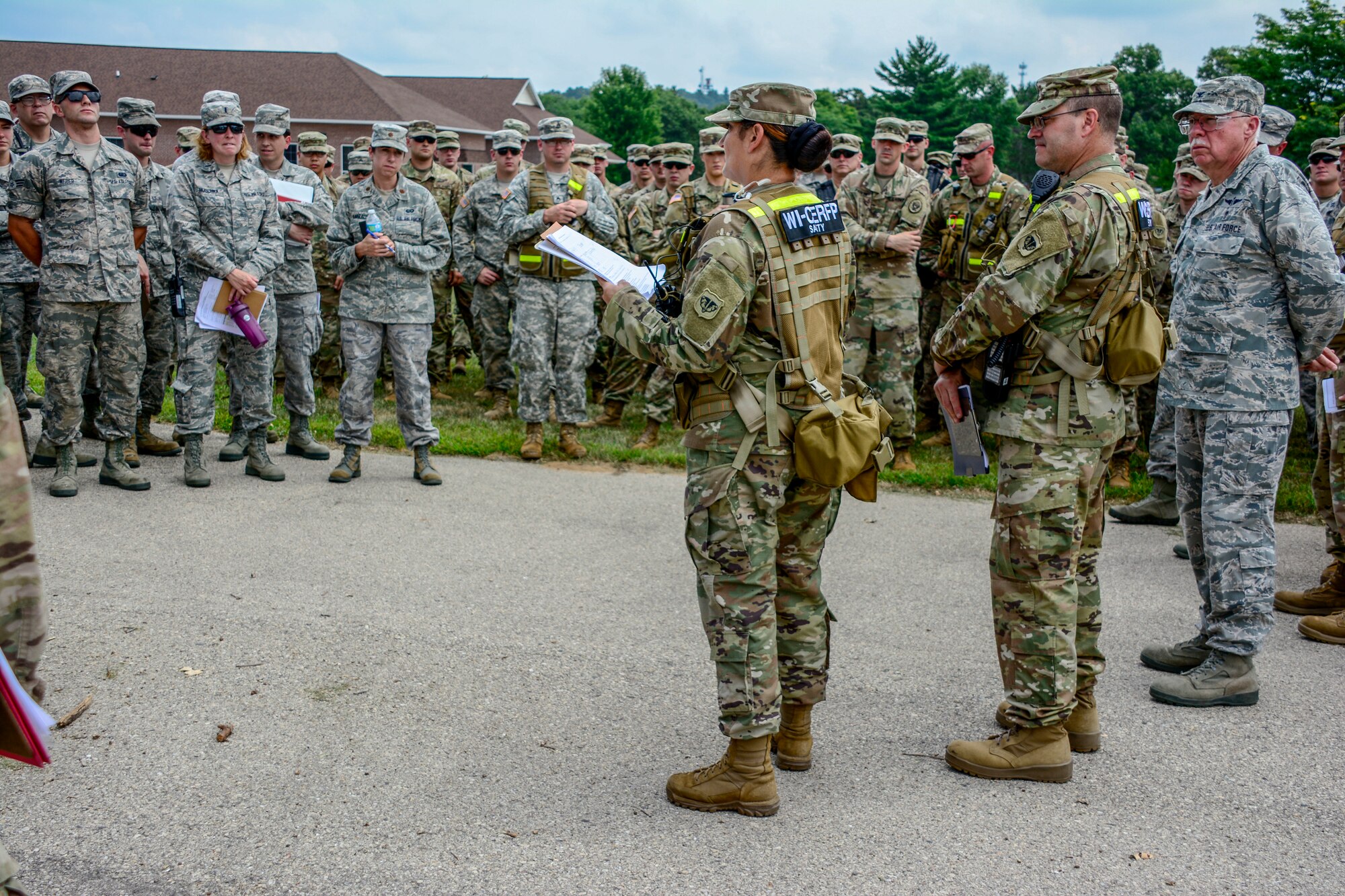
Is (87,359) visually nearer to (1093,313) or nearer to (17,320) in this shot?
(17,320)

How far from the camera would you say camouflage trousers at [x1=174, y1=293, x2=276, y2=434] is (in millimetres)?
7652

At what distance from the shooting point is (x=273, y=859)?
3.25 meters

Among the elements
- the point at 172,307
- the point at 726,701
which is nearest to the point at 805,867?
the point at 726,701

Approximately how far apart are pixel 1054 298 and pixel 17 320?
24.5 ft

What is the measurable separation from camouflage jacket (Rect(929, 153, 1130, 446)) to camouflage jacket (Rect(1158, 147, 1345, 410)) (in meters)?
1.04

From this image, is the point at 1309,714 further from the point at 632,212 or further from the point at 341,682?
the point at 632,212

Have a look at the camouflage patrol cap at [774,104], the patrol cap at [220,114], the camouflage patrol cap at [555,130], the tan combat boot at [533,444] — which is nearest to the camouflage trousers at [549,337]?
the tan combat boot at [533,444]

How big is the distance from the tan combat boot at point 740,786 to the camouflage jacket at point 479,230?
738cm

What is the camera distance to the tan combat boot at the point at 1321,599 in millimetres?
5660

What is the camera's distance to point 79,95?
7.02 m

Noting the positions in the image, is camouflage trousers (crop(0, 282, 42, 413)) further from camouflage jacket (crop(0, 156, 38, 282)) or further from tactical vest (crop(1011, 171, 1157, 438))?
tactical vest (crop(1011, 171, 1157, 438))

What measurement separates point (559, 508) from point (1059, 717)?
421 cm

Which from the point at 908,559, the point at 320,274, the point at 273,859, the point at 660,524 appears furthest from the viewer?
the point at 320,274

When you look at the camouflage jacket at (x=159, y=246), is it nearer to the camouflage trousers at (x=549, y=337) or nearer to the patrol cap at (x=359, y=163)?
the patrol cap at (x=359, y=163)
